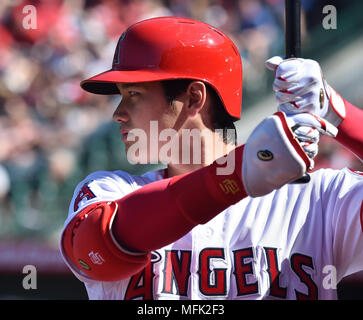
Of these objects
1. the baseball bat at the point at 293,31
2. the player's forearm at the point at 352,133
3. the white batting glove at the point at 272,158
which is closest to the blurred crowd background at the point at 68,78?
the baseball bat at the point at 293,31

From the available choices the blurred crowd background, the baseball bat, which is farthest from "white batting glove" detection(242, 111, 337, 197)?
the blurred crowd background

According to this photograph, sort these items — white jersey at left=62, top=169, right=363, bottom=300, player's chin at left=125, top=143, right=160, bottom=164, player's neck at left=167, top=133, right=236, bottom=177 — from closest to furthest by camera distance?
white jersey at left=62, top=169, right=363, bottom=300
player's chin at left=125, top=143, right=160, bottom=164
player's neck at left=167, top=133, right=236, bottom=177

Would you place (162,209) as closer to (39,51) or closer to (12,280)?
(12,280)

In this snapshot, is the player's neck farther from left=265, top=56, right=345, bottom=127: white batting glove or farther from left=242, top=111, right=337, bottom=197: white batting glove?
left=242, top=111, right=337, bottom=197: white batting glove

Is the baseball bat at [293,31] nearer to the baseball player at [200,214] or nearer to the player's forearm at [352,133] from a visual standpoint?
the baseball player at [200,214]

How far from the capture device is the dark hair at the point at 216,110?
2084 mm

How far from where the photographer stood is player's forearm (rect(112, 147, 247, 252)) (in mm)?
1433

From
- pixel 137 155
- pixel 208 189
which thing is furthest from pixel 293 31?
pixel 208 189

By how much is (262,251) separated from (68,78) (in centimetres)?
446

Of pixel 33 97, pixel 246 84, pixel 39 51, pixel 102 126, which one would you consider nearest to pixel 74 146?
pixel 102 126

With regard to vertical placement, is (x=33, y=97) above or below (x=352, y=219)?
above

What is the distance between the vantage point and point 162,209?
150cm
